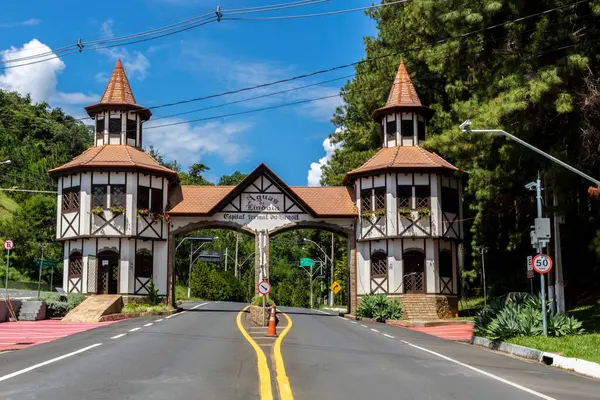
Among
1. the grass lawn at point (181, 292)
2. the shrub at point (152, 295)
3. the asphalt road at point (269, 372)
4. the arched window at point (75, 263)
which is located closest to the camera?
the asphalt road at point (269, 372)

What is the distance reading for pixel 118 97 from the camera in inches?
1555

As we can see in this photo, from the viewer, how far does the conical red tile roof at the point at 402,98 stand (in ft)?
128

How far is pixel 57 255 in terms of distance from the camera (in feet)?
194

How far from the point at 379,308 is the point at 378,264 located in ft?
12.4

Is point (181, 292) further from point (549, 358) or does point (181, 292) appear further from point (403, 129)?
point (549, 358)

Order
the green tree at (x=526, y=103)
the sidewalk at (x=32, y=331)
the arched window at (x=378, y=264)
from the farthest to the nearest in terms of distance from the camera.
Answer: the arched window at (x=378, y=264)
the green tree at (x=526, y=103)
the sidewalk at (x=32, y=331)

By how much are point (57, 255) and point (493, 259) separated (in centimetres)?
3769

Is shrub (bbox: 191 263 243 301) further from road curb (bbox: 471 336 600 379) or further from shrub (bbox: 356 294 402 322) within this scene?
road curb (bbox: 471 336 600 379)

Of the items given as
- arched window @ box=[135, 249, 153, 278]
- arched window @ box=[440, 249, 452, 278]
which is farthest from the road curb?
arched window @ box=[135, 249, 153, 278]

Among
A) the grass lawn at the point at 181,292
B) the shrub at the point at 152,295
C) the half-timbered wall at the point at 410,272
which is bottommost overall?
the grass lawn at the point at 181,292

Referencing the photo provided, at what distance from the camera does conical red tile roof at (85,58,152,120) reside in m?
38.9

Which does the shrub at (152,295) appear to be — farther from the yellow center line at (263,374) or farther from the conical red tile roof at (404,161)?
the yellow center line at (263,374)

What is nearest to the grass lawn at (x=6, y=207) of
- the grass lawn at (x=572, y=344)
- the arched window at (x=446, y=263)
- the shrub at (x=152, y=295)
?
the shrub at (x=152, y=295)

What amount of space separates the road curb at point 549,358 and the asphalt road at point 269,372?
1.83 feet
